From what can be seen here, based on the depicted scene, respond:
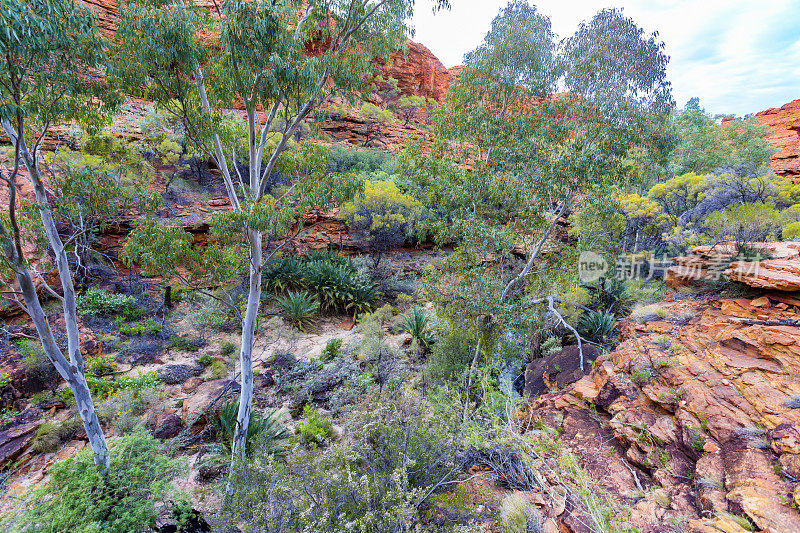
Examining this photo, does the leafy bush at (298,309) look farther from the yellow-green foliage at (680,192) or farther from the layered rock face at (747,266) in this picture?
the yellow-green foliage at (680,192)

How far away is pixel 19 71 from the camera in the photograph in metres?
2.93

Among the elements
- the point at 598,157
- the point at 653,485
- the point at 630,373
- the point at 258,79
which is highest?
the point at 258,79

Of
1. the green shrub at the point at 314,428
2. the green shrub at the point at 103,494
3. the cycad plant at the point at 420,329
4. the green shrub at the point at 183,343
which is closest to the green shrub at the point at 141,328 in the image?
the green shrub at the point at 183,343

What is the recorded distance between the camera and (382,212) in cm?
1339

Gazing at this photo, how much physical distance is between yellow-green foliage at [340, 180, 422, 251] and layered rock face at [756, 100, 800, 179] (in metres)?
20.3

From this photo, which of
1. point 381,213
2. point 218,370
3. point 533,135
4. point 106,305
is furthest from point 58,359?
point 381,213

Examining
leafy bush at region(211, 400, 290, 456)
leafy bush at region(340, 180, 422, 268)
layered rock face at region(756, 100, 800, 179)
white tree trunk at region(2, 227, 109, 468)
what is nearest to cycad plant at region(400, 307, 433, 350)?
leafy bush at region(211, 400, 290, 456)

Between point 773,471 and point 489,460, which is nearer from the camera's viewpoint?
point 773,471

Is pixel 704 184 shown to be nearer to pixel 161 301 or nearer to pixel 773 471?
pixel 773 471

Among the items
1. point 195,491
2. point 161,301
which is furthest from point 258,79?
point 161,301

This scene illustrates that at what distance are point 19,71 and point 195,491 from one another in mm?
5038

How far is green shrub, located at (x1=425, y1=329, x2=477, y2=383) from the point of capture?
7051 millimetres

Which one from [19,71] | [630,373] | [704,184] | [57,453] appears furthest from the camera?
[704,184]

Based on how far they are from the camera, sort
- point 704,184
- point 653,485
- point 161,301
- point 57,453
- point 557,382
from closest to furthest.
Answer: point 653,485 → point 57,453 → point 557,382 → point 161,301 → point 704,184
